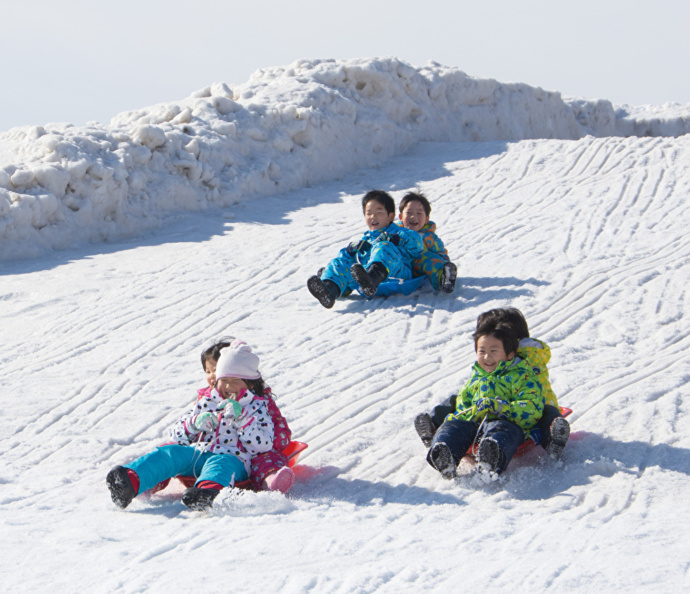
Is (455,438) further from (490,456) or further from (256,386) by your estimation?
(256,386)

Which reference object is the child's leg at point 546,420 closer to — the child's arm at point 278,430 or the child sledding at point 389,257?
the child's arm at point 278,430

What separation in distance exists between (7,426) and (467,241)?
14.6ft

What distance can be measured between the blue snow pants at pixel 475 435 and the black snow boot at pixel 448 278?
242cm

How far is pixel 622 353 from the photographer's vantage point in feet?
15.1

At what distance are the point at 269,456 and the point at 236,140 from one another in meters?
7.31

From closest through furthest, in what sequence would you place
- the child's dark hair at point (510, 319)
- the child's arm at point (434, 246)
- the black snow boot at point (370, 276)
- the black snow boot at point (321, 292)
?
the child's dark hair at point (510, 319), the black snow boot at point (370, 276), the black snow boot at point (321, 292), the child's arm at point (434, 246)

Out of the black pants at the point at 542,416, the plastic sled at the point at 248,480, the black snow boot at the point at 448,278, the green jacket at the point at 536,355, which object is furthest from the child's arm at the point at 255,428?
the black snow boot at the point at 448,278

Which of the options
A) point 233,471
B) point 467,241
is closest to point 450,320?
point 467,241

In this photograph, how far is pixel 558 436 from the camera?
3291 mm

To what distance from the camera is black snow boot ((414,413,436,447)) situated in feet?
11.5

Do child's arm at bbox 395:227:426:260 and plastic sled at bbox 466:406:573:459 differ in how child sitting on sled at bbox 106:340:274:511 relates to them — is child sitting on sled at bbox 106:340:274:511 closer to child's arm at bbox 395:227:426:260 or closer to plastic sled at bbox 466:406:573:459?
plastic sled at bbox 466:406:573:459

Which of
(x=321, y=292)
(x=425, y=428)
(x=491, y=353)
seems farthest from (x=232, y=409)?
(x=321, y=292)

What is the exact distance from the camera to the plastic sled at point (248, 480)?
3301mm

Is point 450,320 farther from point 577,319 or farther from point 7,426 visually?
point 7,426
